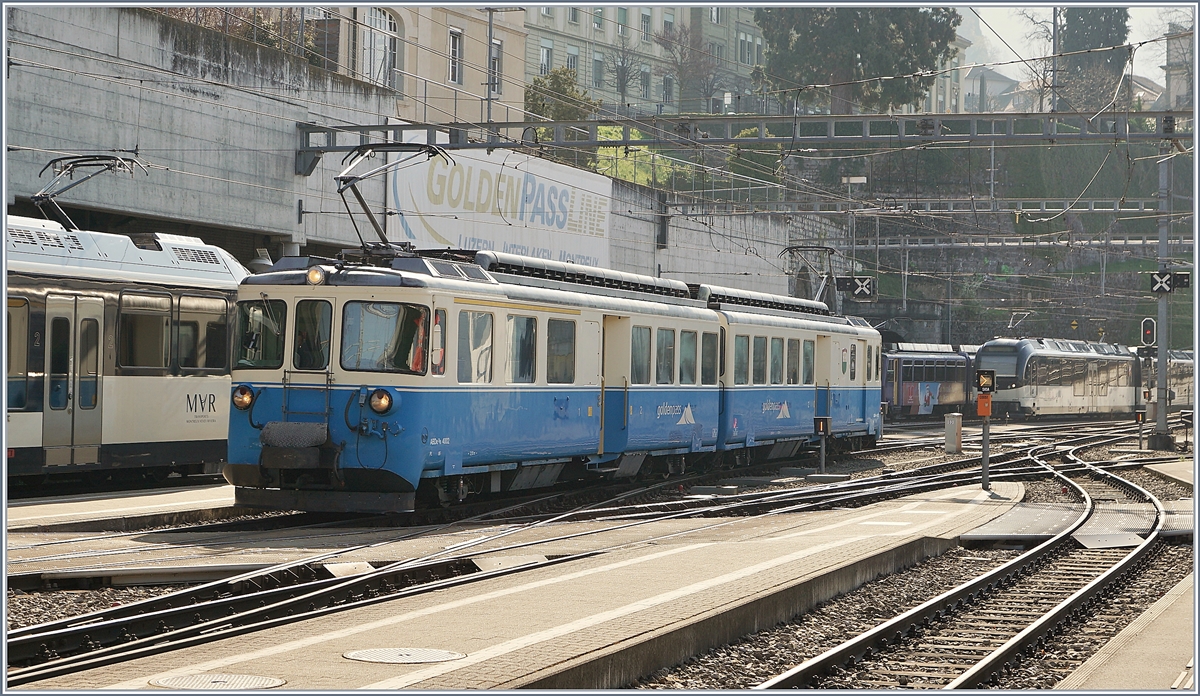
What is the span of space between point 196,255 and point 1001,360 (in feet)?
124

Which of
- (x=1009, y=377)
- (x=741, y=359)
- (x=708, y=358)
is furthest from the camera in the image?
(x=1009, y=377)

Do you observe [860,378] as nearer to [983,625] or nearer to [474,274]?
[474,274]

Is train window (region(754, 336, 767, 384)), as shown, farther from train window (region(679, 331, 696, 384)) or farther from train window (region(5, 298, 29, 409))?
train window (region(5, 298, 29, 409))

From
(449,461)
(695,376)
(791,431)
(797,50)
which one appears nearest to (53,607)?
(449,461)

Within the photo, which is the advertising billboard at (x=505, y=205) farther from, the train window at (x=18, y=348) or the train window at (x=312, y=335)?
the train window at (x=312, y=335)

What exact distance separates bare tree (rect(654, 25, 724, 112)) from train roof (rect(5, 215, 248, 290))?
2062 inches

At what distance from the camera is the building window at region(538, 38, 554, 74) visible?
6316cm

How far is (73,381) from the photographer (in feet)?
55.1

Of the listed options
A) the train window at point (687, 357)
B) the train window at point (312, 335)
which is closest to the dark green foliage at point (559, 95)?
the train window at point (687, 357)

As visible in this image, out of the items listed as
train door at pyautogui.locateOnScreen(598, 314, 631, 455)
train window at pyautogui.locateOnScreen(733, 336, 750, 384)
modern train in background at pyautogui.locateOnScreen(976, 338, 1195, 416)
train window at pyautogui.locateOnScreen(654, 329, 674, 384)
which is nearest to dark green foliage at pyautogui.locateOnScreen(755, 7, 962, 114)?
modern train in background at pyautogui.locateOnScreen(976, 338, 1195, 416)

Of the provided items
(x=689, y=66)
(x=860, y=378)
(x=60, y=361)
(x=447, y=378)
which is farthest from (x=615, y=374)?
(x=689, y=66)

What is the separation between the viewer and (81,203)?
23.7 meters

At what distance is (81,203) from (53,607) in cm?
1526

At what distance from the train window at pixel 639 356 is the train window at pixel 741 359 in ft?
10.9
